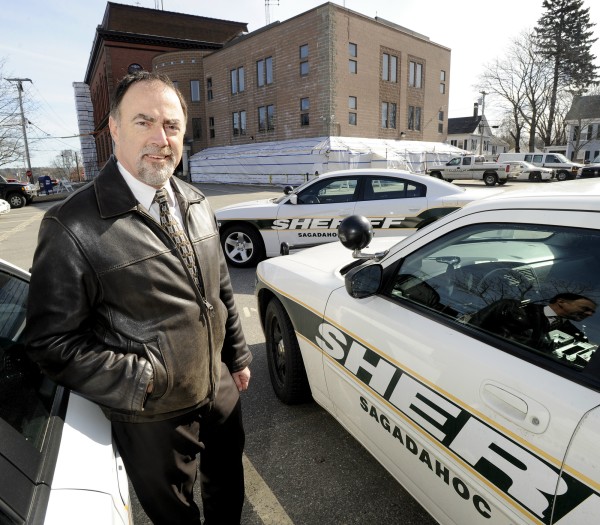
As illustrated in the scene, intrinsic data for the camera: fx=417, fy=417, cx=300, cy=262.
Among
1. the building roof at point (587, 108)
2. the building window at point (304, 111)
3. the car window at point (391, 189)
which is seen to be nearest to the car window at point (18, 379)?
the car window at point (391, 189)

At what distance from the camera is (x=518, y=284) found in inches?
63.1

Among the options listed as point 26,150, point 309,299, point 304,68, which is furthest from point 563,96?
point 309,299

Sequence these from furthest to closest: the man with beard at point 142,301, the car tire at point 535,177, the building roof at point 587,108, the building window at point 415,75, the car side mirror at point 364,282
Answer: the building roof at point 587,108 < the building window at point 415,75 < the car tire at point 535,177 < the car side mirror at point 364,282 < the man with beard at point 142,301

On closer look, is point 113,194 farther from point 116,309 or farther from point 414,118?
point 414,118

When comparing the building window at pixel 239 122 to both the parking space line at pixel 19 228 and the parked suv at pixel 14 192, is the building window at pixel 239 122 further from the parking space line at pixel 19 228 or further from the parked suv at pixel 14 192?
the parking space line at pixel 19 228

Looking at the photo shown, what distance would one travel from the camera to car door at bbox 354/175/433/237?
20.4ft

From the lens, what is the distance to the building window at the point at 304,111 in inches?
1181

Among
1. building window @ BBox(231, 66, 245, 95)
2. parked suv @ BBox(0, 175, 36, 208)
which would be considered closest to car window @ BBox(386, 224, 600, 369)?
parked suv @ BBox(0, 175, 36, 208)

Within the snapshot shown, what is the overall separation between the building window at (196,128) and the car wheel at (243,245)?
3637 cm

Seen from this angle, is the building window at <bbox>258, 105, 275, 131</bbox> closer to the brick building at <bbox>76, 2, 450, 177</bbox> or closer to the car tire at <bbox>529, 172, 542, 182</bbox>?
the brick building at <bbox>76, 2, 450, 177</bbox>

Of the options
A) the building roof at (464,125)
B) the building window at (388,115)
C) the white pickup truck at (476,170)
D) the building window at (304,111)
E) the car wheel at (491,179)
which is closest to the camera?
the white pickup truck at (476,170)

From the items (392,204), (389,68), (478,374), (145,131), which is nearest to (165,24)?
(389,68)

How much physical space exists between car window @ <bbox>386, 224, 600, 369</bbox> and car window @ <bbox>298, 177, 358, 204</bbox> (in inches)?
182

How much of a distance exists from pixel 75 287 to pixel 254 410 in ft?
6.48
